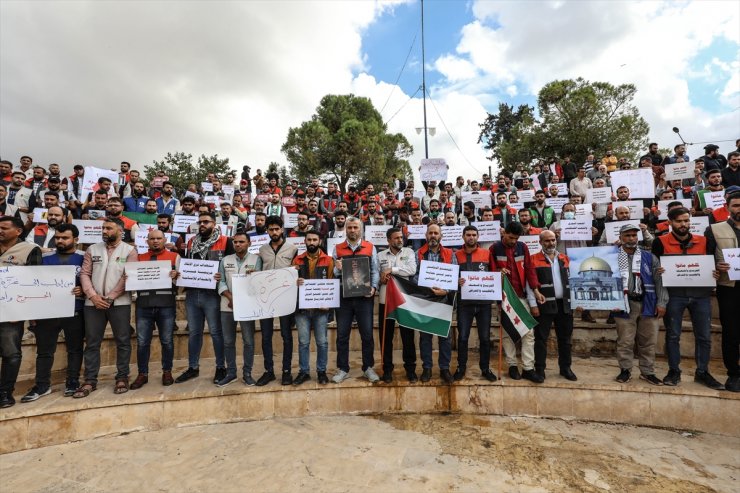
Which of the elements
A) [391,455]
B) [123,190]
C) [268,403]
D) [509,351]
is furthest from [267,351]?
[123,190]

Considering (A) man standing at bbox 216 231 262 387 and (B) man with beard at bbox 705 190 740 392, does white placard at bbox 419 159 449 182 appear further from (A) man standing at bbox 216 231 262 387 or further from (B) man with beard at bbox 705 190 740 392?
(A) man standing at bbox 216 231 262 387

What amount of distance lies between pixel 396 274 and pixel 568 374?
308 cm

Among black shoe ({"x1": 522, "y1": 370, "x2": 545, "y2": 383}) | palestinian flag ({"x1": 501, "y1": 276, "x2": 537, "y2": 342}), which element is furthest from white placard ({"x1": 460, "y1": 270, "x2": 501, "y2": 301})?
black shoe ({"x1": 522, "y1": 370, "x2": 545, "y2": 383})

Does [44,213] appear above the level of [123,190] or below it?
below

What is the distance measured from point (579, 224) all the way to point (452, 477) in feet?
20.3

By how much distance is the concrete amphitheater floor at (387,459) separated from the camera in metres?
3.46

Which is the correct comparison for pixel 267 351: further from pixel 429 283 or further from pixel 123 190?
pixel 123 190

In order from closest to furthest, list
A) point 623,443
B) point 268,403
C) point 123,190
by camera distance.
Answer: point 623,443
point 268,403
point 123,190

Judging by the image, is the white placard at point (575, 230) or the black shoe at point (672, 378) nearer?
the black shoe at point (672, 378)

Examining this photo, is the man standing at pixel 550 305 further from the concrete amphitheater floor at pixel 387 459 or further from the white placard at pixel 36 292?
the white placard at pixel 36 292

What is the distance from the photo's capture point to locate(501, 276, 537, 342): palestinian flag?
17.1ft

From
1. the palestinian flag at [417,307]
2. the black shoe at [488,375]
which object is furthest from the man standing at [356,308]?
the black shoe at [488,375]

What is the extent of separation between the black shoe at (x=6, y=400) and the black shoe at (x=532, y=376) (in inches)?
281

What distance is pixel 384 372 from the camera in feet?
17.4
